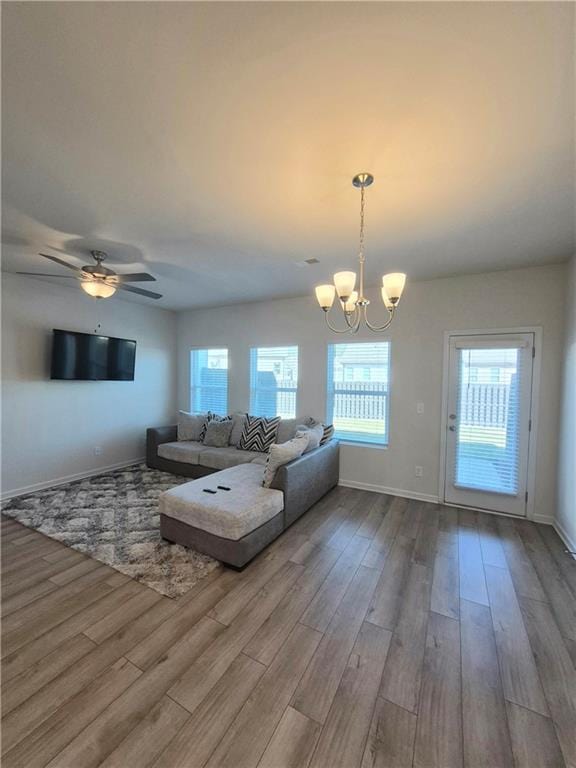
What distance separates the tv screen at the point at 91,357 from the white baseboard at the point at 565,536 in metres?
5.75

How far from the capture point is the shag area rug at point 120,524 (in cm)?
227

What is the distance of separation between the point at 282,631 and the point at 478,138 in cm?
294

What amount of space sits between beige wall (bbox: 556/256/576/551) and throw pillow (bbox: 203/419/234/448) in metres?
4.07

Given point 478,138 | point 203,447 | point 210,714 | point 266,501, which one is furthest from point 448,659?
point 203,447

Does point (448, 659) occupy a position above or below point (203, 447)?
below

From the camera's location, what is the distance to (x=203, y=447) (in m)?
4.51

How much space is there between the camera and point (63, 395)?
4.14 metres

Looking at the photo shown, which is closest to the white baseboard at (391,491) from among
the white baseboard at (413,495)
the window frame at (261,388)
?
the white baseboard at (413,495)

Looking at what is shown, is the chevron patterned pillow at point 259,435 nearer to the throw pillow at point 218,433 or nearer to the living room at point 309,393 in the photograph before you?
the living room at point 309,393

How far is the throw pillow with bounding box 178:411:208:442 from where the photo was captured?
194 inches

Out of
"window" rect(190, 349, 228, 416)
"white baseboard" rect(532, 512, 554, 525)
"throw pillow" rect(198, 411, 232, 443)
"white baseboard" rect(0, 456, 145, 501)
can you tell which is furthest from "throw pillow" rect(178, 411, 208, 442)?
"white baseboard" rect(532, 512, 554, 525)

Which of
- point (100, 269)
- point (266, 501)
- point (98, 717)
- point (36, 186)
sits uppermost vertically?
point (36, 186)

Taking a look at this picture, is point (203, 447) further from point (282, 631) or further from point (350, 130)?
point (350, 130)

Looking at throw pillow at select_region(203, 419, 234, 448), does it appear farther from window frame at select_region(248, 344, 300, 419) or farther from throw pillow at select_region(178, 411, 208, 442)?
window frame at select_region(248, 344, 300, 419)
